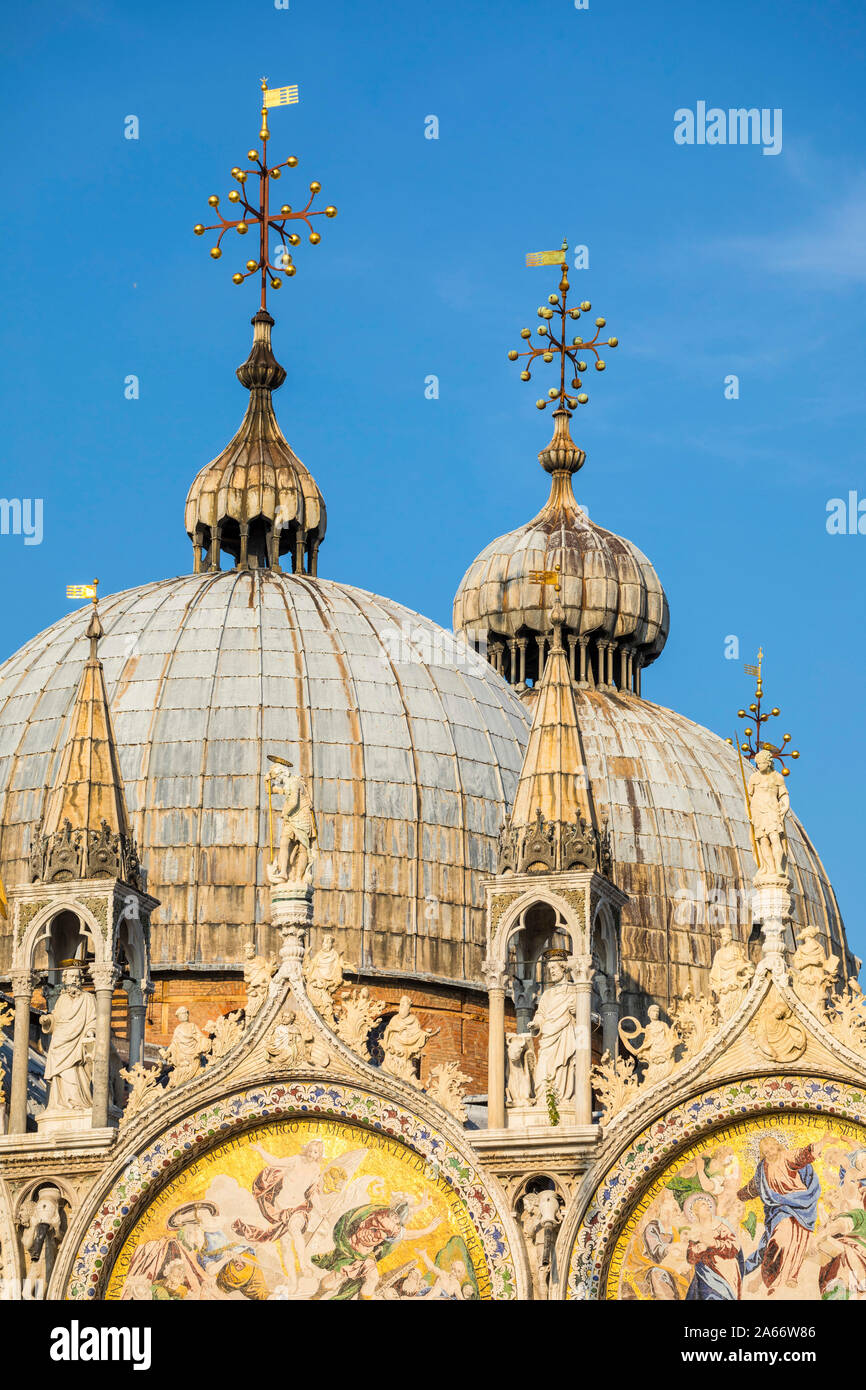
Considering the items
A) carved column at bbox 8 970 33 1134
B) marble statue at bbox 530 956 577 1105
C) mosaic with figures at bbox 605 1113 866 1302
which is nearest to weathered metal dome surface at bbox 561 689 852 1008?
marble statue at bbox 530 956 577 1105

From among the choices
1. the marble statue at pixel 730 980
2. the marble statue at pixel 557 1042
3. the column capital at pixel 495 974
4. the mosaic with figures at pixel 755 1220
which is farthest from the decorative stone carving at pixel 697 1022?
the column capital at pixel 495 974

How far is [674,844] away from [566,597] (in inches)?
240

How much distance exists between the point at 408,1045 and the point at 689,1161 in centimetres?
331

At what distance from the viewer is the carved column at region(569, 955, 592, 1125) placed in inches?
1396

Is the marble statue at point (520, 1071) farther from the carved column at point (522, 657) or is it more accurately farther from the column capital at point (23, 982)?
the carved column at point (522, 657)

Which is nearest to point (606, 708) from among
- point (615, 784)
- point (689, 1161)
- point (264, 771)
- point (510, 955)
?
point (615, 784)

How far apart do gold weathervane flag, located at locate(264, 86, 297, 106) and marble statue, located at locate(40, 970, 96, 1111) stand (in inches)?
631

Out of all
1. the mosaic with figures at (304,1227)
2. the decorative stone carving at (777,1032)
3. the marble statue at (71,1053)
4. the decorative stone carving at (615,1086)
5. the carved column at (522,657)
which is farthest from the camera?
the carved column at (522,657)

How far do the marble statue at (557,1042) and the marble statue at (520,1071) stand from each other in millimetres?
109

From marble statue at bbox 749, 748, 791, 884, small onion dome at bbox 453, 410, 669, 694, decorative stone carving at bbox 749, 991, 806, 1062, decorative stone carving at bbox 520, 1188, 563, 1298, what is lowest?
decorative stone carving at bbox 520, 1188, 563, 1298

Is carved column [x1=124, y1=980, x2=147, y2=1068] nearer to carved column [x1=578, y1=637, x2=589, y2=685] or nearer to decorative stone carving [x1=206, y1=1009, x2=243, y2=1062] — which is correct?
decorative stone carving [x1=206, y1=1009, x2=243, y2=1062]

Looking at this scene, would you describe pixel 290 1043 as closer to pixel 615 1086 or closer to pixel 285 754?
pixel 615 1086

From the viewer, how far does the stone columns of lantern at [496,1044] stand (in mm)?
35844
